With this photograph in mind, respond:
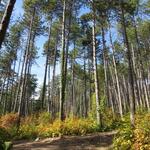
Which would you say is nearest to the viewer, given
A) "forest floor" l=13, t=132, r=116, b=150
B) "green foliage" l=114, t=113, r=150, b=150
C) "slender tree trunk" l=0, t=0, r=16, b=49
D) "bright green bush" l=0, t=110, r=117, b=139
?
"slender tree trunk" l=0, t=0, r=16, b=49

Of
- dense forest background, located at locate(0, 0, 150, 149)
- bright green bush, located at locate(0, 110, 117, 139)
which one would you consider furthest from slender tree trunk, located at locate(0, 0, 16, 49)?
bright green bush, located at locate(0, 110, 117, 139)

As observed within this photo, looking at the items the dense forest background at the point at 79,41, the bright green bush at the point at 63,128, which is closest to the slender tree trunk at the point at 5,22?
the dense forest background at the point at 79,41

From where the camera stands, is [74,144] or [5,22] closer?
[5,22]

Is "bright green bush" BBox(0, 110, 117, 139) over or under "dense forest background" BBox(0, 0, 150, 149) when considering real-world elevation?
under

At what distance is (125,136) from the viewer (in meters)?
10.6

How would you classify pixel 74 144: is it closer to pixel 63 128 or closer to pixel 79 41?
pixel 63 128

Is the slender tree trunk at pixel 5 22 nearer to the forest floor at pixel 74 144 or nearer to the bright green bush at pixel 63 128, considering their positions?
the forest floor at pixel 74 144

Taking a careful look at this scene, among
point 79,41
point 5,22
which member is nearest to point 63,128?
point 5,22

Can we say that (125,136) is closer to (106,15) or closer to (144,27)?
(106,15)

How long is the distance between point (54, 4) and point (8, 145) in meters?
16.4

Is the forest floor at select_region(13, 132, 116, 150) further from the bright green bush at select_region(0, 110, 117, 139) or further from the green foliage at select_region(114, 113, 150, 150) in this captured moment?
the green foliage at select_region(114, 113, 150, 150)

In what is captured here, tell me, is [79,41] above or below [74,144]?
above

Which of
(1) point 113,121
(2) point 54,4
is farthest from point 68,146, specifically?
(2) point 54,4

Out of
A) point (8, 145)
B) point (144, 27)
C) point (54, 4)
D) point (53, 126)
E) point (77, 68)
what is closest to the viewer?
point (8, 145)
